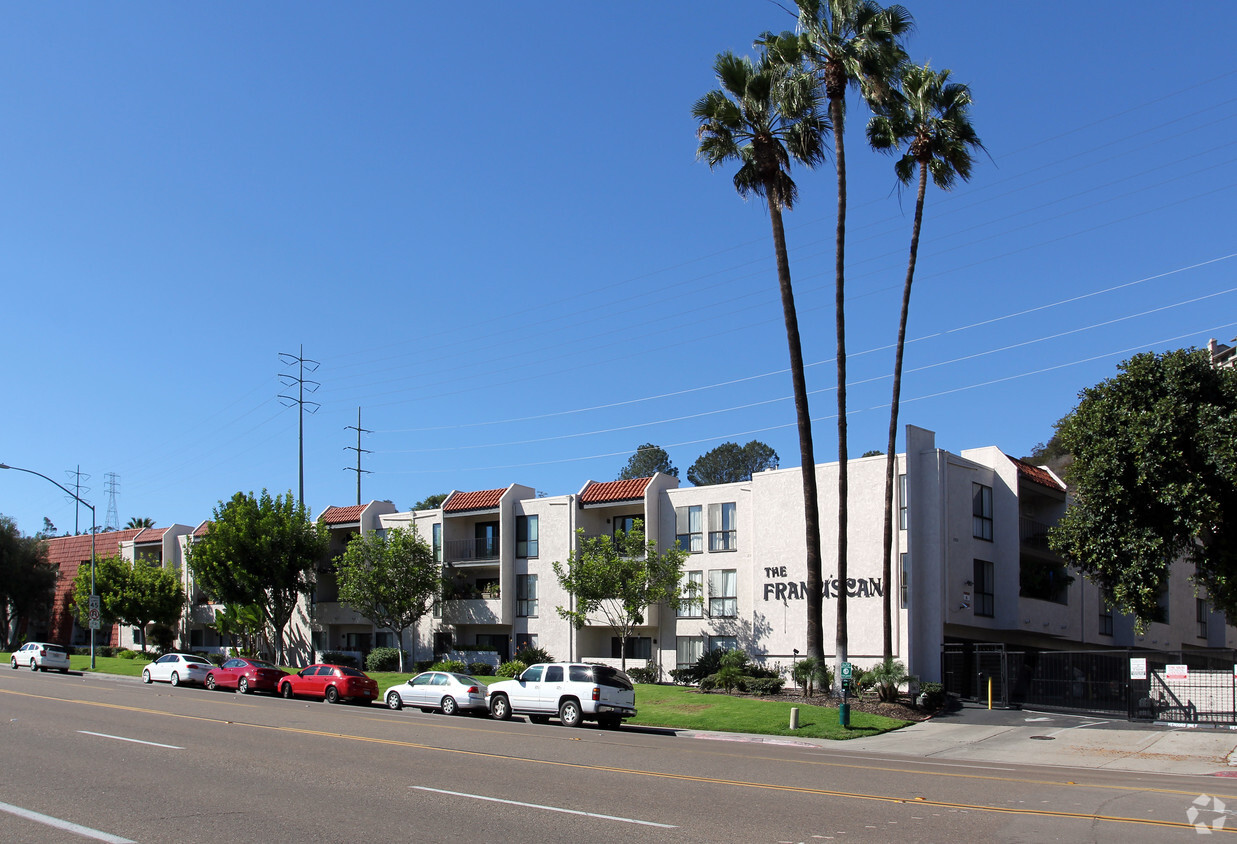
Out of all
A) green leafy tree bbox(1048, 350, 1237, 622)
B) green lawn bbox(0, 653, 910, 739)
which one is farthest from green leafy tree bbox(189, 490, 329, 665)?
green leafy tree bbox(1048, 350, 1237, 622)

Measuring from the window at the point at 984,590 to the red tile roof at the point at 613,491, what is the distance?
13.8 m

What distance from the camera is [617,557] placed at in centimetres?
3941

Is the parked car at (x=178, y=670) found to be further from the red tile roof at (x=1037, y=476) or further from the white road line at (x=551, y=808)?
the red tile roof at (x=1037, y=476)

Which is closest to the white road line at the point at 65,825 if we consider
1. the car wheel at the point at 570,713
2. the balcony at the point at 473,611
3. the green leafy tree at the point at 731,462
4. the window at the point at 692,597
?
the car wheel at the point at 570,713

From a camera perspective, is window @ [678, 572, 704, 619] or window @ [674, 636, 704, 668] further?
window @ [674, 636, 704, 668]

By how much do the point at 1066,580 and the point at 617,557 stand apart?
671 inches

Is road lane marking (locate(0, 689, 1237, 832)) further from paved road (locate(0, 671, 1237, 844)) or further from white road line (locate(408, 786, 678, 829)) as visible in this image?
white road line (locate(408, 786, 678, 829))

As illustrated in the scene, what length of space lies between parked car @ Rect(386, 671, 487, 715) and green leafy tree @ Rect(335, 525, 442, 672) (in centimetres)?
1402

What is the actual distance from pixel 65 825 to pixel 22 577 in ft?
228

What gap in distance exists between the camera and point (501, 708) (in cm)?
2817

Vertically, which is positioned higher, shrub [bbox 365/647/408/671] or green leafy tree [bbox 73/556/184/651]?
green leafy tree [bbox 73/556/184/651]

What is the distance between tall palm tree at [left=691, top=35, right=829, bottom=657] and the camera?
2994 centimetres

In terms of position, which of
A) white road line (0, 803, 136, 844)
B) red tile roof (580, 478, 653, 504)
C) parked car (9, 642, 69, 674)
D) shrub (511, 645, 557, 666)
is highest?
red tile roof (580, 478, 653, 504)

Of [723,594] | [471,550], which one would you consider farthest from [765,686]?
[471,550]
